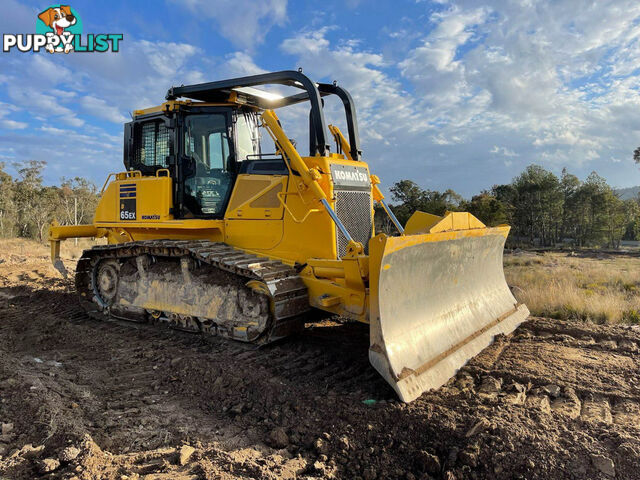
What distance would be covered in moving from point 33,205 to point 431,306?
30675mm

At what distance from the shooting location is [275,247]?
573 cm

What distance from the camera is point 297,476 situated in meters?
3.00

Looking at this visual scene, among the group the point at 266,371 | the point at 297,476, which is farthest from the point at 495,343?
the point at 297,476

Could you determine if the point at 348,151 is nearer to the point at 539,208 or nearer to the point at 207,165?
the point at 207,165

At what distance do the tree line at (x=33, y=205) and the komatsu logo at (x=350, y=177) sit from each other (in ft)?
82.5

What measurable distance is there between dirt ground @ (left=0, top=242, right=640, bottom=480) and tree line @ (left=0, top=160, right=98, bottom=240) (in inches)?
987

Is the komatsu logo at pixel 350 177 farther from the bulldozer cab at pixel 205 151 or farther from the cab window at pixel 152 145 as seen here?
the cab window at pixel 152 145

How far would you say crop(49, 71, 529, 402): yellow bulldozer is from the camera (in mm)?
4598

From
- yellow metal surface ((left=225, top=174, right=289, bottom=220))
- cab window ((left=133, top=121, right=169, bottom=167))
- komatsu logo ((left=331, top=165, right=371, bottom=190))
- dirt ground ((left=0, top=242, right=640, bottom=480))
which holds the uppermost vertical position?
cab window ((left=133, top=121, right=169, bottom=167))

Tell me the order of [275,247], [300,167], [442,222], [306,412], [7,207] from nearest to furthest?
[306,412] → [442,222] → [300,167] → [275,247] → [7,207]

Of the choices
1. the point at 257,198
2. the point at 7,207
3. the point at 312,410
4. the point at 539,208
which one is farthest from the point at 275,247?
the point at 539,208

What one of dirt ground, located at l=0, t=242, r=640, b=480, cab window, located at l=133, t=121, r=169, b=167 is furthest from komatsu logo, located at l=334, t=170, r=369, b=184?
cab window, located at l=133, t=121, r=169, b=167

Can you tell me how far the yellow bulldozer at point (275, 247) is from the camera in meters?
4.60

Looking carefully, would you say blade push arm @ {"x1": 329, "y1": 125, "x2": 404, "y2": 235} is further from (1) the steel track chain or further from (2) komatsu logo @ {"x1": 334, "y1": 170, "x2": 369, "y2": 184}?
(1) the steel track chain
